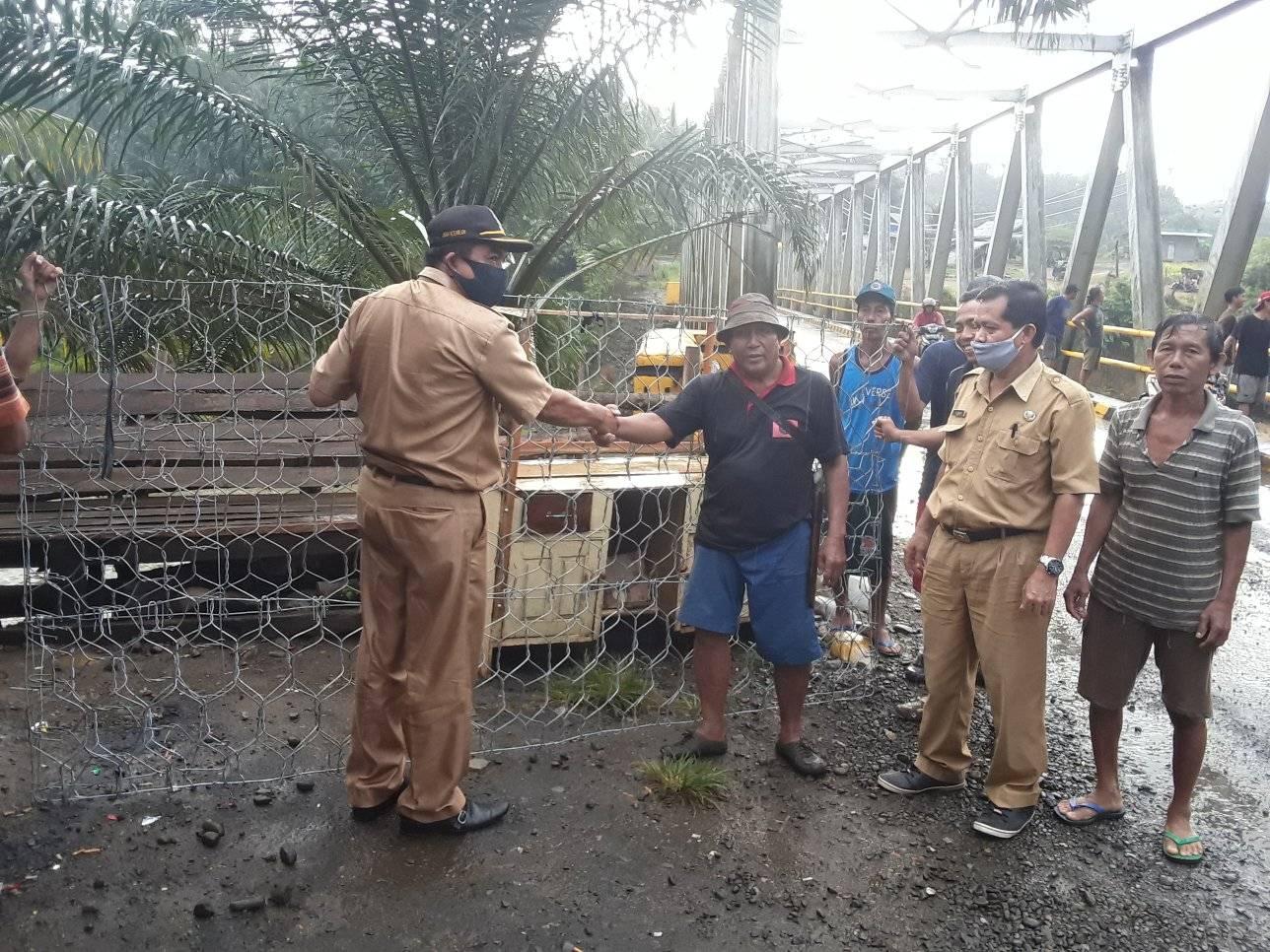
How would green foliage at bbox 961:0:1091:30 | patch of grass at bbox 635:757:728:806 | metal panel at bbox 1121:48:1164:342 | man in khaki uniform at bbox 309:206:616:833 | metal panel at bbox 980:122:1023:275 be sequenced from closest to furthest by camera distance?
man in khaki uniform at bbox 309:206:616:833, patch of grass at bbox 635:757:728:806, green foliage at bbox 961:0:1091:30, metal panel at bbox 1121:48:1164:342, metal panel at bbox 980:122:1023:275

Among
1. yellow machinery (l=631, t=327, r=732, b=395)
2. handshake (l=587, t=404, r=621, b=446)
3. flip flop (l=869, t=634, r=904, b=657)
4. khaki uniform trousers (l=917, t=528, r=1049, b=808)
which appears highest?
yellow machinery (l=631, t=327, r=732, b=395)

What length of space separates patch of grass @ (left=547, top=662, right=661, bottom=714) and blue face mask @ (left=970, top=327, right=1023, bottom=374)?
181 centimetres

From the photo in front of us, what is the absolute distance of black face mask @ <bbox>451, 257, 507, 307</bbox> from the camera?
2781mm

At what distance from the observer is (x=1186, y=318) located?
2.82 metres

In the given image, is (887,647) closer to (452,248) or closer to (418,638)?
(418,638)

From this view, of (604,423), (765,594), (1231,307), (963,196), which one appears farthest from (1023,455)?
(963,196)

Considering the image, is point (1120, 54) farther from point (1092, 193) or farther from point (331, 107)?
point (331, 107)

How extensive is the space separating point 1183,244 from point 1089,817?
32226 millimetres

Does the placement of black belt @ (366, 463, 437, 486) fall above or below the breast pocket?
below

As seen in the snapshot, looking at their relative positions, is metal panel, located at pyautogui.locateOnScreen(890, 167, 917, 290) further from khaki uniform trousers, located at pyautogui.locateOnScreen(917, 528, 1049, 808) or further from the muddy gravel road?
the muddy gravel road

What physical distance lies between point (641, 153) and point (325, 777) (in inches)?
172

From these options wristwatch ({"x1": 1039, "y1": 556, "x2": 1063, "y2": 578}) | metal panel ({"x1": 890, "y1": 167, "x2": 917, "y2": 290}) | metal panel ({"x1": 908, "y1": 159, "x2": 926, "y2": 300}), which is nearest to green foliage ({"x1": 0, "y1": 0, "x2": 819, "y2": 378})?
wristwatch ({"x1": 1039, "y1": 556, "x2": 1063, "y2": 578})

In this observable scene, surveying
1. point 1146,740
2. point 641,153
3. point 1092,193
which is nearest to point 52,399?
point 641,153

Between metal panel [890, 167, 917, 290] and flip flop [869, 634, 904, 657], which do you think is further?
metal panel [890, 167, 917, 290]
